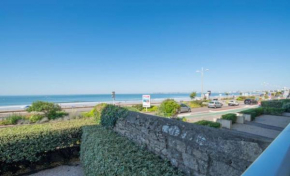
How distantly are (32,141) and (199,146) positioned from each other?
5.59m

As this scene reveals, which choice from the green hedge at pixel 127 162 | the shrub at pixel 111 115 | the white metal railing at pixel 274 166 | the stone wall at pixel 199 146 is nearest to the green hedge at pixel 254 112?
the shrub at pixel 111 115

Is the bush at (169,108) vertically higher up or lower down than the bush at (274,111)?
higher up

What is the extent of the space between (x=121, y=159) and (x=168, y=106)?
308 inches

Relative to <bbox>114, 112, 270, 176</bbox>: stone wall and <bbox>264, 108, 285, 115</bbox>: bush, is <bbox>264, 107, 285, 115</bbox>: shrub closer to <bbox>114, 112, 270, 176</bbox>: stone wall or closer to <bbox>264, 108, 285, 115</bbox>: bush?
<bbox>264, 108, 285, 115</bbox>: bush

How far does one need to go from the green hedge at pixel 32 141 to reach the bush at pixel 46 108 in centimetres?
851

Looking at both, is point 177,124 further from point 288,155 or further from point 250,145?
point 288,155

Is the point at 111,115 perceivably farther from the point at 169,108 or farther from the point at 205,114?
the point at 205,114

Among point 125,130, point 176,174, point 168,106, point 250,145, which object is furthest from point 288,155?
point 168,106

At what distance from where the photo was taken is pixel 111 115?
5.07 meters

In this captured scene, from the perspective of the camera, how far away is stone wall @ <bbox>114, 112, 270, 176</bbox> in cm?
165

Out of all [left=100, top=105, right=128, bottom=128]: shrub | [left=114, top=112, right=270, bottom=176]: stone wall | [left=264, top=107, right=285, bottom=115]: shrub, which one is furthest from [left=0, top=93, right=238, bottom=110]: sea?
[left=114, top=112, right=270, bottom=176]: stone wall

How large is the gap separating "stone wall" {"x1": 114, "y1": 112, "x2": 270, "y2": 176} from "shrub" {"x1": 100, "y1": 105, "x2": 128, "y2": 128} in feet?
4.62

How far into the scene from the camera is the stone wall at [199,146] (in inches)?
64.9

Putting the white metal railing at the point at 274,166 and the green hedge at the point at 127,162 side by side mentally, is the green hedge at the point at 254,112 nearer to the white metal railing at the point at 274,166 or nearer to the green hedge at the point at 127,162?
the green hedge at the point at 127,162
